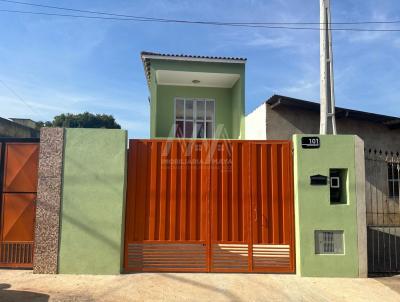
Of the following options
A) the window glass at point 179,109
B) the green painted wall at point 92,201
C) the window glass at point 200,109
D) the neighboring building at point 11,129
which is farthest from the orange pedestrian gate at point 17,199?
the neighboring building at point 11,129

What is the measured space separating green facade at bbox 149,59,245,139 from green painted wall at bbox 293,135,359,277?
4692 mm

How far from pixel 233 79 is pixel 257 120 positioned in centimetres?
238

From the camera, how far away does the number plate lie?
23.3 feet

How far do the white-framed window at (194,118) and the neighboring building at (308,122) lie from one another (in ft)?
7.09

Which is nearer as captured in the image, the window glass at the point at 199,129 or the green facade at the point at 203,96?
the green facade at the point at 203,96

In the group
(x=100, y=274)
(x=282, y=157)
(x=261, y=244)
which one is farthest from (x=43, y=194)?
(x=282, y=157)

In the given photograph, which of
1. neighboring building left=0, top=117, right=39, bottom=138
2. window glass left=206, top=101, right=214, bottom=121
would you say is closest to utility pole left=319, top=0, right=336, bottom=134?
window glass left=206, top=101, right=214, bottom=121

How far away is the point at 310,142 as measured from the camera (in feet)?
23.3

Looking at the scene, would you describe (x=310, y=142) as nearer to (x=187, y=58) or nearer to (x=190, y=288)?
(x=190, y=288)

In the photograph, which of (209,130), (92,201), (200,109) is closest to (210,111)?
(200,109)

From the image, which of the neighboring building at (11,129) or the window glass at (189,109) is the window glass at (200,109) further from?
the neighboring building at (11,129)

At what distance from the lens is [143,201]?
23.1ft

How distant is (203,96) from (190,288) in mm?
8636

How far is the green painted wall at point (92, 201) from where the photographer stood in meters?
6.68
